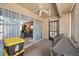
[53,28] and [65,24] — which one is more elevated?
[65,24]

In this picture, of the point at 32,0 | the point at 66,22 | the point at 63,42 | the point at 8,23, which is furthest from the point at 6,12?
the point at 66,22

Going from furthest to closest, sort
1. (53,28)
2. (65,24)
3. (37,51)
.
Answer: (53,28), (65,24), (37,51)

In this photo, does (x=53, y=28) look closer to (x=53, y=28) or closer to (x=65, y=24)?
(x=53, y=28)

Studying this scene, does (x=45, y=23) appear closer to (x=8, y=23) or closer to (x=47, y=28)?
(x=47, y=28)

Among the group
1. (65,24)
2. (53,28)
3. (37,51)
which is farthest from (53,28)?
(37,51)

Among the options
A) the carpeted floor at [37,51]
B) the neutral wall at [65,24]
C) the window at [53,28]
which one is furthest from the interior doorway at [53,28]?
the carpeted floor at [37,51]

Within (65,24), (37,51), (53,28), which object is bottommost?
(37,51)

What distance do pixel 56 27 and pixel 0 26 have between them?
341 inches

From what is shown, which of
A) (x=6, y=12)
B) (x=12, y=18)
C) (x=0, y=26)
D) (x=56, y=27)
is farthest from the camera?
(x=56, y=27)

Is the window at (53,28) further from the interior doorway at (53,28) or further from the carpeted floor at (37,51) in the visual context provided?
the carpeted floor at (37,51)

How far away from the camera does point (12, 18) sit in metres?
5.44

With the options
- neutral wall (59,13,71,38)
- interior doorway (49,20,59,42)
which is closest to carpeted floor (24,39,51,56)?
neutral wall (59,13,71,38)

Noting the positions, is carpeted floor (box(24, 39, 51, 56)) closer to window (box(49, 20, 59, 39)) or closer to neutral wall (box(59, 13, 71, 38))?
neutral wall (box(59, 13, 71, 38))

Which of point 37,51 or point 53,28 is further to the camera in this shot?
point 53,28
